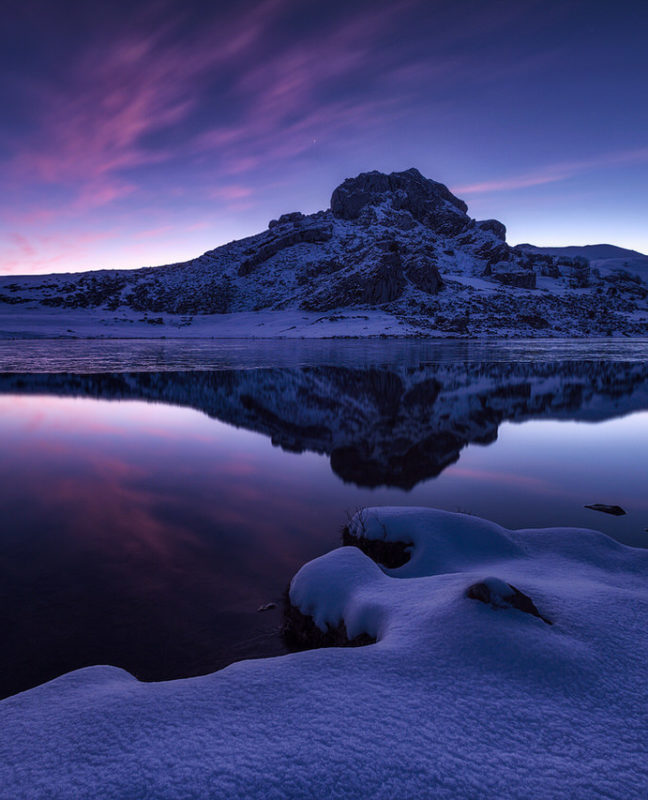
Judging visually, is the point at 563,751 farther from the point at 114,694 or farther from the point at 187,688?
the point at 114,694

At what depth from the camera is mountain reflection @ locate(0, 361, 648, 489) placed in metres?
15.3

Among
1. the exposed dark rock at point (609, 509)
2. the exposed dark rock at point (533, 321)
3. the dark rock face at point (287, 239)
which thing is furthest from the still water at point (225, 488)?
the dark rock face at point (287, 239)

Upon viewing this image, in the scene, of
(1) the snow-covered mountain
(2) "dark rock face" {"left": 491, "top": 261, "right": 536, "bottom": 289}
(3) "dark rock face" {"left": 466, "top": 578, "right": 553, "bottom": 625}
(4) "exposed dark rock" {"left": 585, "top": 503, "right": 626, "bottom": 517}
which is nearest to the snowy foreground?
(3) "dark rock face" {"left": 466, "top": 578, "right": 553, "bottom": 625}

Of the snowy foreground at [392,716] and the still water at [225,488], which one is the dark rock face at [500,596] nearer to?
the snowy foreground at [392,716]

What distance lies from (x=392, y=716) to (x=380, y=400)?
71.7ft

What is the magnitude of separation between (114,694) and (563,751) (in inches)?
130

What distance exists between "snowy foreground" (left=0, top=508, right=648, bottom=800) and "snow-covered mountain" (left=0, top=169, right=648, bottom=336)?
108 meters

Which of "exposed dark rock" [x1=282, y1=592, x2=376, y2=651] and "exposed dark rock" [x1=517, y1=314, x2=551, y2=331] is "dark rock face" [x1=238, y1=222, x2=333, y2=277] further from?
"exposed dark rock" [x1=282, y1=592, x2=376, y2=651]

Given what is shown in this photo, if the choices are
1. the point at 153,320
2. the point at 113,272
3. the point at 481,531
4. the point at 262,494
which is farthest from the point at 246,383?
the point at 113,272

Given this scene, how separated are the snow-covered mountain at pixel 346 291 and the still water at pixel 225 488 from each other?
90709 mm

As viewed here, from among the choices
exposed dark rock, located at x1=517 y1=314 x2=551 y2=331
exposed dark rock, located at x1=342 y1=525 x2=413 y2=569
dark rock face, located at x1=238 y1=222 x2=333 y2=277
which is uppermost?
dark rock face, located at x1=238 y1=222 x2=333 y2=277

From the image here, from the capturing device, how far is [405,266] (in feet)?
494

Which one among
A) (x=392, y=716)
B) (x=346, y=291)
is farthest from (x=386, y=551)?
(x=346, y=291)

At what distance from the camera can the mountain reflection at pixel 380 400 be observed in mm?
15289
